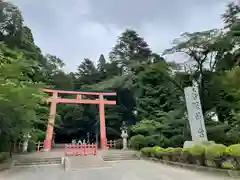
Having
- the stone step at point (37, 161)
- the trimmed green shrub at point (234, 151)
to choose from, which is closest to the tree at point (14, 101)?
the stone step at point (37, 161)

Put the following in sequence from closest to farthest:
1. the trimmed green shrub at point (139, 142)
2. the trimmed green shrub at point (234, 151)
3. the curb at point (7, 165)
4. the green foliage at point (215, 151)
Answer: the trimmed green shrub at point (234, 151)
the green foliage at point (215, 151)
the curb at point (7, 165)
the trimmed green shrub at point (139, 142)

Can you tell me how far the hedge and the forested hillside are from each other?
221 inches

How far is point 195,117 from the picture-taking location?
1191 cm

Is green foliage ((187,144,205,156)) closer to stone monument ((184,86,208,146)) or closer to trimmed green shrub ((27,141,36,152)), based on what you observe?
stone monument ((184,86,208,146))

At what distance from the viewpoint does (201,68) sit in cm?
1755

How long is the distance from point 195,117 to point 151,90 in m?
10.3

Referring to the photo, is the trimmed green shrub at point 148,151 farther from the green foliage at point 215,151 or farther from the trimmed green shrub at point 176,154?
the green foliage at point 215,151

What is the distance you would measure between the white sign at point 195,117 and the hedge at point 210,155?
1.87 meters

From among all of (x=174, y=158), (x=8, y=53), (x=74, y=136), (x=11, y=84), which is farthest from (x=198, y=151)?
(x=74, y=136)

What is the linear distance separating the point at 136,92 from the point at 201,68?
7.43 meters

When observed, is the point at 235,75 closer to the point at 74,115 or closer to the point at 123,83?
the point at 123,83

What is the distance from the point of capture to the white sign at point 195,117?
11.6 meters

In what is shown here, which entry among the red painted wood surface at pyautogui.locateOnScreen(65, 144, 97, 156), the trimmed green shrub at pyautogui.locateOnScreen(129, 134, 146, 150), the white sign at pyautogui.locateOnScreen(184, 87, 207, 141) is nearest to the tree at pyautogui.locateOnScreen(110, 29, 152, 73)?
the trimmed green shrub at pyautogui.locateOnScreen(129, 134, 146, 150)

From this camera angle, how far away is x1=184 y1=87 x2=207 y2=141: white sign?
11.6 meters
